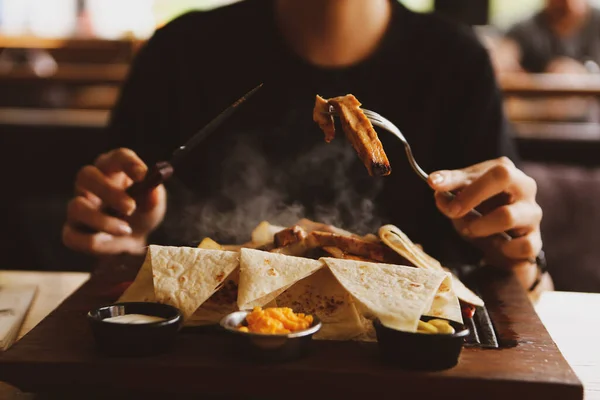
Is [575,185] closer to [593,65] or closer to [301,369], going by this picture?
[301,369]

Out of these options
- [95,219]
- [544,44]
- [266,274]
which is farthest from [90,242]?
[544,44]

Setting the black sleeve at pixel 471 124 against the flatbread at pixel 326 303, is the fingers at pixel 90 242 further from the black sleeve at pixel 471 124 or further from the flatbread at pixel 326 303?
the black sleeve at pixel 471 124

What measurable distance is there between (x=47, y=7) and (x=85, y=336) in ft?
28.5

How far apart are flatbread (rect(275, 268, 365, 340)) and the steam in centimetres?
83

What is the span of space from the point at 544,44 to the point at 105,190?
5972 millimetres

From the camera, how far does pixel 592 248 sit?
3.48 meters

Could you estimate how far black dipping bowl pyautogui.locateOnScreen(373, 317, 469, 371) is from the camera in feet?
4.28

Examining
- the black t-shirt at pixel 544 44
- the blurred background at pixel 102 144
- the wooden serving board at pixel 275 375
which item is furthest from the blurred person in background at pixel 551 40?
the wooden serving board at pixel 275 375

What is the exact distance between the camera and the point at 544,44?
7.02 m

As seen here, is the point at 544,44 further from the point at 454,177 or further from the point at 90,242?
the point at 90,242

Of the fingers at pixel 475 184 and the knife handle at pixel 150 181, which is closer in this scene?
the fingers at pixel 475 184

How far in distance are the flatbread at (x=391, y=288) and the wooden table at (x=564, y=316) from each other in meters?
0.38

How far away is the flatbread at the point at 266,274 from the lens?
149 centimetres

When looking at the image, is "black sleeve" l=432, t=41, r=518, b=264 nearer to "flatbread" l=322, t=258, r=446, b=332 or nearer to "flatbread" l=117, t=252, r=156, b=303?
"flatbread" l=322, t=258, r=446, b=332
